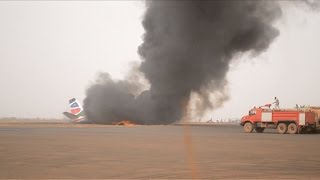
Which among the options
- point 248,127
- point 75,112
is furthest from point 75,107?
point 248,127

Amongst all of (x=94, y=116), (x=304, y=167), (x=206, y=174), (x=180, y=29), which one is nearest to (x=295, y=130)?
(x=180, y=29)

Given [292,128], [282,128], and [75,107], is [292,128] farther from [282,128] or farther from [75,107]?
[75,107]

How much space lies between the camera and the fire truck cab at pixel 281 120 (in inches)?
1532

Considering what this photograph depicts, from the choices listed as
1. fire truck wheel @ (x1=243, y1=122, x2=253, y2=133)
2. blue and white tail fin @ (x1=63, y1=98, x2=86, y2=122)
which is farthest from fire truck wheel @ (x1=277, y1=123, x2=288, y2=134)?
blue and white tail fin @ (x1=63, y1=98, x2=86, y2=122)

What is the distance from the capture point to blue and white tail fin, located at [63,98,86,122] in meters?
73.0

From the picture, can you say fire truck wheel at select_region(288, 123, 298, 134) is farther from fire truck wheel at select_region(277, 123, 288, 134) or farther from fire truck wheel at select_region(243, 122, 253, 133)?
fire truck wheel at select_region(243, 122, 253, 133)

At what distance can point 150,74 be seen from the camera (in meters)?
61.2

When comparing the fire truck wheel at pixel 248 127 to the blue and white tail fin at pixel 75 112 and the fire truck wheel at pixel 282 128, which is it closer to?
the fire truck wheel at pixel 282 128

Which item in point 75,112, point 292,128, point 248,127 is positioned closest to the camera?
point 292,128

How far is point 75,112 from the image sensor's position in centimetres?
7362

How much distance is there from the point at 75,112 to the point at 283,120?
4367cm

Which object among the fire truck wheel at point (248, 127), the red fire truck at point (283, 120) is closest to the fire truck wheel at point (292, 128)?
the red fire truck at point (283, 120)

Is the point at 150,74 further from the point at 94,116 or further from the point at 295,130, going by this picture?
the point at 295,130

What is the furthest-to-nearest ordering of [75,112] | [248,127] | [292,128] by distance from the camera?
[75,112] → [248,127] → [292,128]
